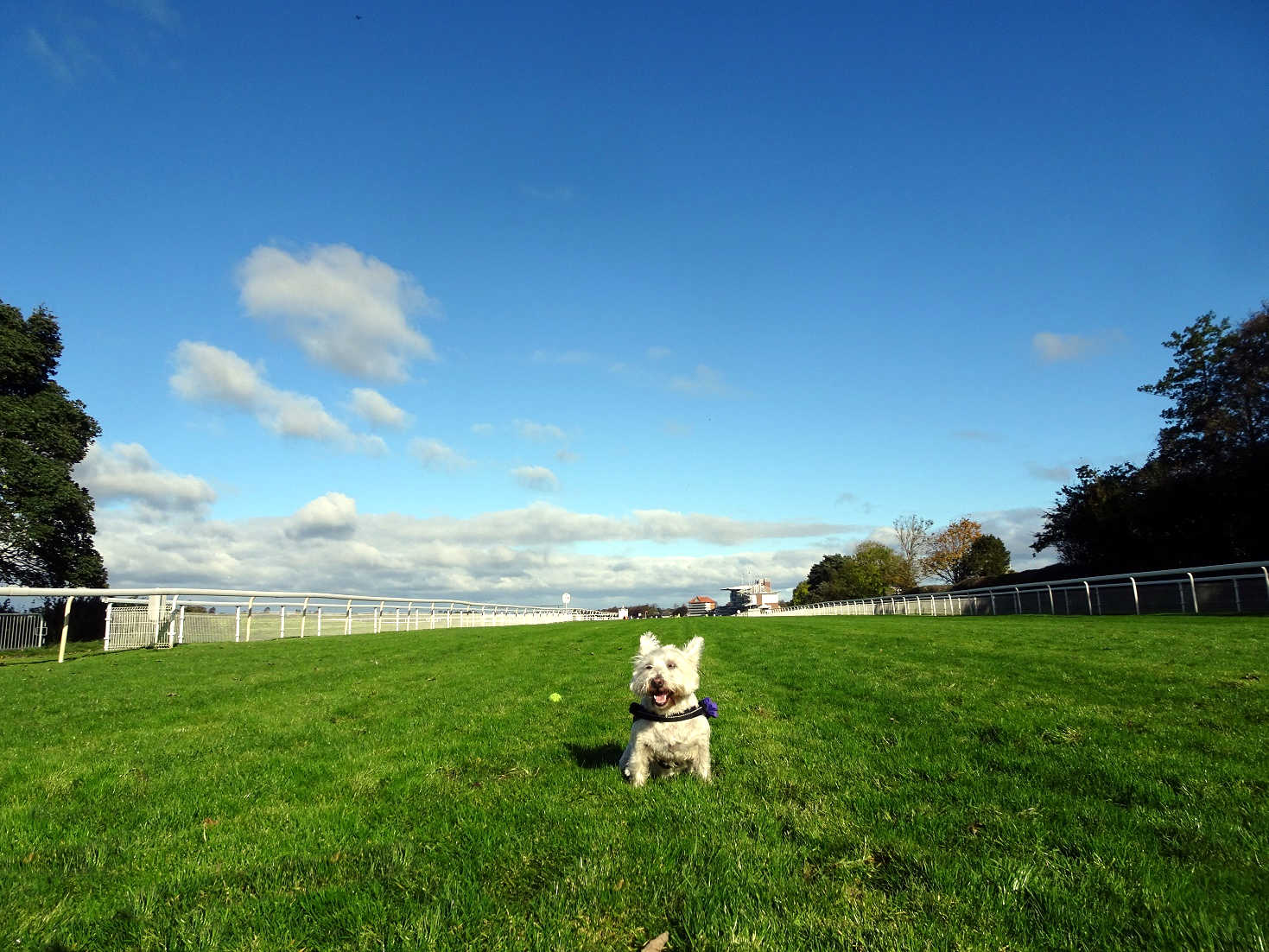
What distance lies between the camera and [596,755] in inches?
299

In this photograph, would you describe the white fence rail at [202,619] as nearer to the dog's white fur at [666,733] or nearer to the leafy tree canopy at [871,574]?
the dog's white fur at [666,733]

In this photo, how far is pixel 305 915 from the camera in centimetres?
387

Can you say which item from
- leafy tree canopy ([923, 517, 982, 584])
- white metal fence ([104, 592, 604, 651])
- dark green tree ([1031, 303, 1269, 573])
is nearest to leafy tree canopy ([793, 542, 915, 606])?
leafy tree canopy ([923, 517, 982, 584])

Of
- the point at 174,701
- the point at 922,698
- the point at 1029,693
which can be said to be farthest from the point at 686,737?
the point at 174,701

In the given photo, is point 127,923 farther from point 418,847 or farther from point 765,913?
point 765,913

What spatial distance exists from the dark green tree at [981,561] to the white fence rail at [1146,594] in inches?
1945

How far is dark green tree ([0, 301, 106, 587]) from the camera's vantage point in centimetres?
3472

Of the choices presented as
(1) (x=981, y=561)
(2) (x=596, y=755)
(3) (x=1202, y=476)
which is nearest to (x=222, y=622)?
(2) (x=596, y=755)

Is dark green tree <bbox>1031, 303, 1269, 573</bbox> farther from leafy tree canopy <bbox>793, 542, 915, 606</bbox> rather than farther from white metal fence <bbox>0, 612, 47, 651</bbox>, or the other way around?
white metal fence <bbox>0, 612, 47, 651</bbox>

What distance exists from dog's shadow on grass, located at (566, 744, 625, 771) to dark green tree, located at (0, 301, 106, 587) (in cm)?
4041

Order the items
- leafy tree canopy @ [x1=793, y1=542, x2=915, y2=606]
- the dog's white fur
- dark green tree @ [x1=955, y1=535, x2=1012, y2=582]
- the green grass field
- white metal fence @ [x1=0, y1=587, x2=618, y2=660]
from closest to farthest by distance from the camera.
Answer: the green grass field, the dog's white fur, white metal fence @ [x1=0, y1=587, x2=618, y2=660], dark green tree @ [x1=955, y1=535, x2=1012, y2=582], leafy tree canopy @ [x1=793, y1=542, x2=915, y2=606]

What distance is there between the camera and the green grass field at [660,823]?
3.64 m

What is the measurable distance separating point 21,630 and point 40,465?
10.5 meters

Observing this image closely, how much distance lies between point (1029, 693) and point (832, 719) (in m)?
3.39
